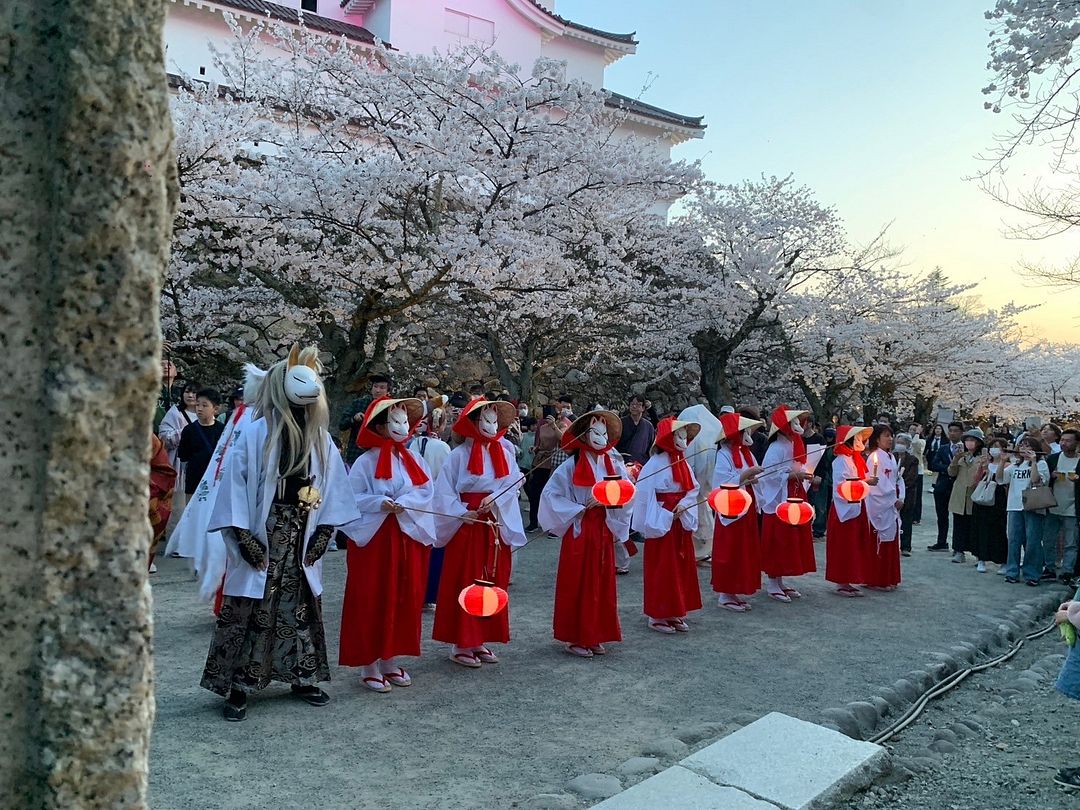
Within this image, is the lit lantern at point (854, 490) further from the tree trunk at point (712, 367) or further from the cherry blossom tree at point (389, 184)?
the tree trunk at point (712, 367)

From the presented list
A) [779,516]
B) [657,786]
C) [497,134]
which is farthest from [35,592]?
[497,134]

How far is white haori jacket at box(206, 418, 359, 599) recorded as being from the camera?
4.66 m

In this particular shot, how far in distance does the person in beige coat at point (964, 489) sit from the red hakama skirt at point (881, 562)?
2821 mm

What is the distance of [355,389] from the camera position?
12.2 meters

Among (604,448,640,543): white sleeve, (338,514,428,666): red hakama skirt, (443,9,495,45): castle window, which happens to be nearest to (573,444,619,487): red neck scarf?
(604,448,640,543): white sleeve

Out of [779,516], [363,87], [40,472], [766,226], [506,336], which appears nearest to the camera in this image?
[40,472]

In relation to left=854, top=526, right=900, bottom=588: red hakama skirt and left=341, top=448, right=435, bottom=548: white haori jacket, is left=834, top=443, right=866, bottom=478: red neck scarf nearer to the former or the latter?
left=854, top=526, right=900, bottom=588: red hakama skirt

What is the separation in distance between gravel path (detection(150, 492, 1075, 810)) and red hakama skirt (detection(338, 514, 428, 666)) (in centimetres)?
29

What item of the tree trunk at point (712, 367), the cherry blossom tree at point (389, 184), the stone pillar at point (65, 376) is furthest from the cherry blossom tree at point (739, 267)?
the stone pillar at point (65, 376)

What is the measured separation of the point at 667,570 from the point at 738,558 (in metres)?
1.44

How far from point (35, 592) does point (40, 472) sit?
178mm

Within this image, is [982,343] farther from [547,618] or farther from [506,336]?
[547,618]

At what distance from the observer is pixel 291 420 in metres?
4.89

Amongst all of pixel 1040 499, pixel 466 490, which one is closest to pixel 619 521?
pixel 466 490
